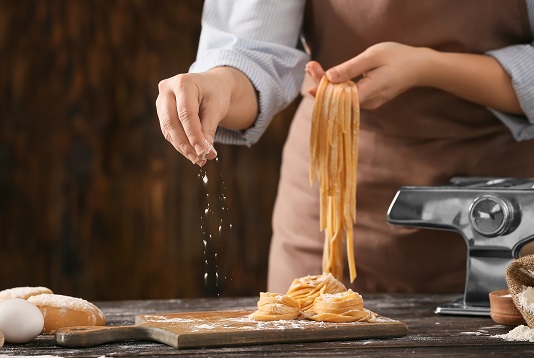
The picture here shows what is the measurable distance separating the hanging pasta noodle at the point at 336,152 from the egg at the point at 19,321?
0.63m

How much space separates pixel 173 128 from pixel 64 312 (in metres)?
0.33

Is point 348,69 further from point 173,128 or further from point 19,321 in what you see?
point 19,321

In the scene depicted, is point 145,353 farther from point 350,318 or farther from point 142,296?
point 142,296

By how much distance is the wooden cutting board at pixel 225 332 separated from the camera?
130 centimetres

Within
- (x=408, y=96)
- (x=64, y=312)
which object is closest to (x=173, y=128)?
(x=64, y=312)

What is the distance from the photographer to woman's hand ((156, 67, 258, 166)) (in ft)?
4.89

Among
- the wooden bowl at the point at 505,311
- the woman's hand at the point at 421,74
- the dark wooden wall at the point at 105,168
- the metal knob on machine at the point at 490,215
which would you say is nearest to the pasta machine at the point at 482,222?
the metal knob on machine at the point at 490,215

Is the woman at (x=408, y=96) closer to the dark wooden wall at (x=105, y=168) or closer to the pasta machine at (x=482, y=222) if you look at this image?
the pasta machine at (x=482, y=222)

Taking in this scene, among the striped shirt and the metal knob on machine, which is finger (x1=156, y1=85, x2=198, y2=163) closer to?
the striped shirt

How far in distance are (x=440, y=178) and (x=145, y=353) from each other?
3.26 ft

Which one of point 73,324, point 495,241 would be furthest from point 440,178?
point 73,324

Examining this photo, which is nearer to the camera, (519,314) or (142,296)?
(519,314)

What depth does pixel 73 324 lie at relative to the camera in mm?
1437

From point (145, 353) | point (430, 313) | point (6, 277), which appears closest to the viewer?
point (145, 353)
